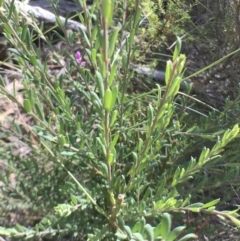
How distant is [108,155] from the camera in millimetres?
845

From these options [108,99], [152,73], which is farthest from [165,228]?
[152,73]

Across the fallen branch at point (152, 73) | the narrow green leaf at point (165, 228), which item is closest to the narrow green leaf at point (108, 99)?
the narrow green leaf at point (165, 228)

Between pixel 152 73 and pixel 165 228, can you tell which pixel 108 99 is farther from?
pixel 152 73

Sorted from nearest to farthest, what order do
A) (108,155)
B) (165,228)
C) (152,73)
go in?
(165,228) → (108,155) → (152,73)

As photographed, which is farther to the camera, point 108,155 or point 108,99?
point 108,155

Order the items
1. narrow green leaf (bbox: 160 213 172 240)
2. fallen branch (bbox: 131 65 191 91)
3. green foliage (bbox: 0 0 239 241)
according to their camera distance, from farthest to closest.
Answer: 1. fallen branch (bbox: 131 65 191 91)
2. green foliage (bbox: 0 0 239 241)
3. narrow green leaf (bbox: 160 213 172 240)

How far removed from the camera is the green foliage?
0.84 meters

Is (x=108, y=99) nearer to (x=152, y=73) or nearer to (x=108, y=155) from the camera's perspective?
(x=108, y=155)

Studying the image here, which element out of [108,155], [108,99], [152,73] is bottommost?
[152,73]

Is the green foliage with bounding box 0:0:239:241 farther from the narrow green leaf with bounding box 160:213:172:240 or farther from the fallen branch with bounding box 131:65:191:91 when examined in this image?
the fallen branch with bounding box 131:65:191:91

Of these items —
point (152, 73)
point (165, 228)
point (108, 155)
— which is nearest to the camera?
point (165, 228)

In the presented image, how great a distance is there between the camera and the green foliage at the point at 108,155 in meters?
0.84

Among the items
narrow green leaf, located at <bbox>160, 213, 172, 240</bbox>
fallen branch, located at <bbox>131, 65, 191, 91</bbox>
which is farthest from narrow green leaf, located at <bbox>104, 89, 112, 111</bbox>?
fallen branch, located at <bbox>131, 65, 191, 91</bbox>

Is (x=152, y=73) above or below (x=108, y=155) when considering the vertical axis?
below
